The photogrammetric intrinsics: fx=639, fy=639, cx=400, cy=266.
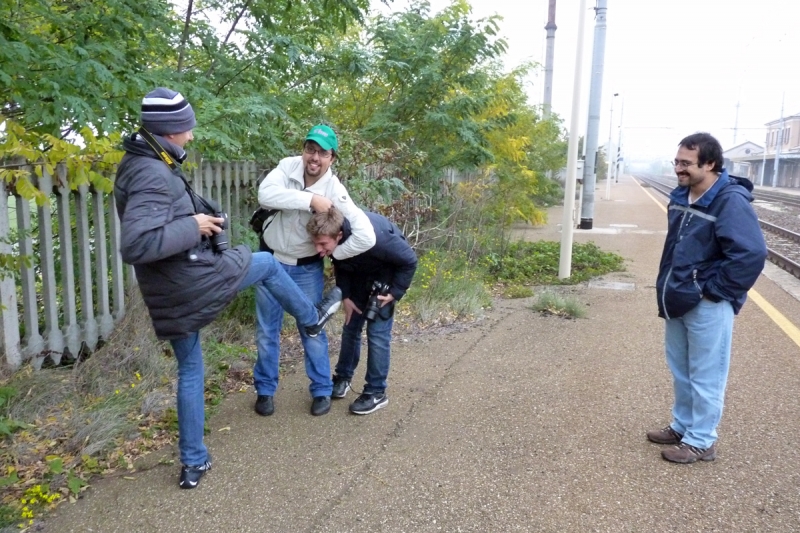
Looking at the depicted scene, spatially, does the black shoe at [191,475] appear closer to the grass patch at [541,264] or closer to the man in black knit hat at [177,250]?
the man in black knit hat at [177,250]

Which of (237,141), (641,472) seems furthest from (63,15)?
(641,472)

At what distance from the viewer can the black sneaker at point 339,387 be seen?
14.2 ft

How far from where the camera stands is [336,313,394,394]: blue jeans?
4.11m

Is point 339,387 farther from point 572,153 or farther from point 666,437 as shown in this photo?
point 572,153

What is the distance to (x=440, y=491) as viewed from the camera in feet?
10.4

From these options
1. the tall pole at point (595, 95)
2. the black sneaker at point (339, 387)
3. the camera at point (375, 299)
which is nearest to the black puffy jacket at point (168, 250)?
the camera at point (375, 299)

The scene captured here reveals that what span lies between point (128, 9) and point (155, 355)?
8.22ft

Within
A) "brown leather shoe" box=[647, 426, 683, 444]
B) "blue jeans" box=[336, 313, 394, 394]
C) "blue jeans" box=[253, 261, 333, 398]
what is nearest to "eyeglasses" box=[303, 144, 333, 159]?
"blue jeans" box=[253, 261, 333, 398]

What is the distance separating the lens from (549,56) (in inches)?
737

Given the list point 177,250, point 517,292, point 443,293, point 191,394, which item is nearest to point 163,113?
point 177,250

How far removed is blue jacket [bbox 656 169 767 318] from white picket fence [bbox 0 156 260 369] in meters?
3.77

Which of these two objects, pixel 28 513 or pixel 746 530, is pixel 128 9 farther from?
pixel 746 530

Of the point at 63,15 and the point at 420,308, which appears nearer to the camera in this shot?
the point at 63,15

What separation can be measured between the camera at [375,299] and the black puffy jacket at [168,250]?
3.25 feet
